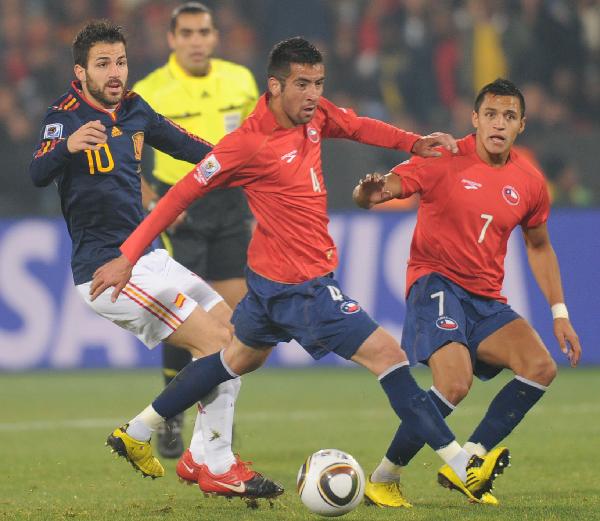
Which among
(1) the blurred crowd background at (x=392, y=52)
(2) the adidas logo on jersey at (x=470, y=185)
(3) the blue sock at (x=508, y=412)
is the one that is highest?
(1) the blurred crowd background at (x=392, y=52)

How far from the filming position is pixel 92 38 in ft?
19.3

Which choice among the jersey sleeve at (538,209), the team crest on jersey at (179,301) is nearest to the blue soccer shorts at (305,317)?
the team crest on jersey at (179,301)

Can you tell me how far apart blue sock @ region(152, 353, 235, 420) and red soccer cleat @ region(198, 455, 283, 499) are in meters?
0.35

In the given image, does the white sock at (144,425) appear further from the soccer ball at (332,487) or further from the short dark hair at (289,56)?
the short dark hair at (289,56)

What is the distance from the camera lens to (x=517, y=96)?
615 cm

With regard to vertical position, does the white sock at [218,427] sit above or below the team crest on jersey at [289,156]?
below

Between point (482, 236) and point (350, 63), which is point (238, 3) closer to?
point (350, 63)

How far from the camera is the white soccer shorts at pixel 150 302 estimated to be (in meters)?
5.88

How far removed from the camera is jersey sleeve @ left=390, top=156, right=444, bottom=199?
6098 millimetres

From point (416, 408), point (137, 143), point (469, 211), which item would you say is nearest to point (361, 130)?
point (469, 211)

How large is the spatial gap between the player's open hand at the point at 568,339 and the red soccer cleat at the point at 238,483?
4.72ft

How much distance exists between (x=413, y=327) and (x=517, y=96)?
1190mm

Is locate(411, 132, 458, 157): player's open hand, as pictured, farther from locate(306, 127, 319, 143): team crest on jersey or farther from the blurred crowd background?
→ the blurred crowd background

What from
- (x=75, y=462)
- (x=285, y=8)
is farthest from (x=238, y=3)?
(x=75, y=462)
